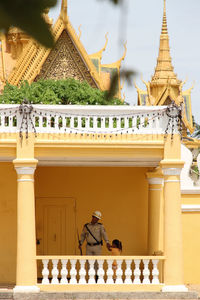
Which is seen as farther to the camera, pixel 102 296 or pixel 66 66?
pixel 66 66

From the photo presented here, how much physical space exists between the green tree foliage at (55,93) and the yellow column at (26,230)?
5094 millimetres

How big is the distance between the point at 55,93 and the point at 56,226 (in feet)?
13.9

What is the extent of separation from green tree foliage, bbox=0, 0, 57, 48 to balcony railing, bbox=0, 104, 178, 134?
34.9ft

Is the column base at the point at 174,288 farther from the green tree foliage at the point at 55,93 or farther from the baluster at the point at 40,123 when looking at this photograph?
A: the green tree foliage at the point at 55,93

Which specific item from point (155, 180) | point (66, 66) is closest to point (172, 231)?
point (155, 180)

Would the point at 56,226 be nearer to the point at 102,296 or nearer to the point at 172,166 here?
the point at 102,296

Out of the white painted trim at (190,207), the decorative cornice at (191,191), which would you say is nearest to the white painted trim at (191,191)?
the decorative cornice at (191,191)

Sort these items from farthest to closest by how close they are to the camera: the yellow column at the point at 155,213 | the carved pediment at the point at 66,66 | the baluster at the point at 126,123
Result: the carved pediment at the point at 66,66, the yellow column at the point at 155,213, the baluster at the point at 126,123

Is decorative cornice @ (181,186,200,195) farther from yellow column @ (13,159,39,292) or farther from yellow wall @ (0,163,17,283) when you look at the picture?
yellow column @ (13,159,39,292)

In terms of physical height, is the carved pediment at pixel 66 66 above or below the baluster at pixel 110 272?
above

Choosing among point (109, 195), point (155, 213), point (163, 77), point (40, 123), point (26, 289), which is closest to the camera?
point (26, 289)

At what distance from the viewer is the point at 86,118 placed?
1218 cm

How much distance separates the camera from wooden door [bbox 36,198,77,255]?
14.5 meters

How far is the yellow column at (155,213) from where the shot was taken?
1405cm
